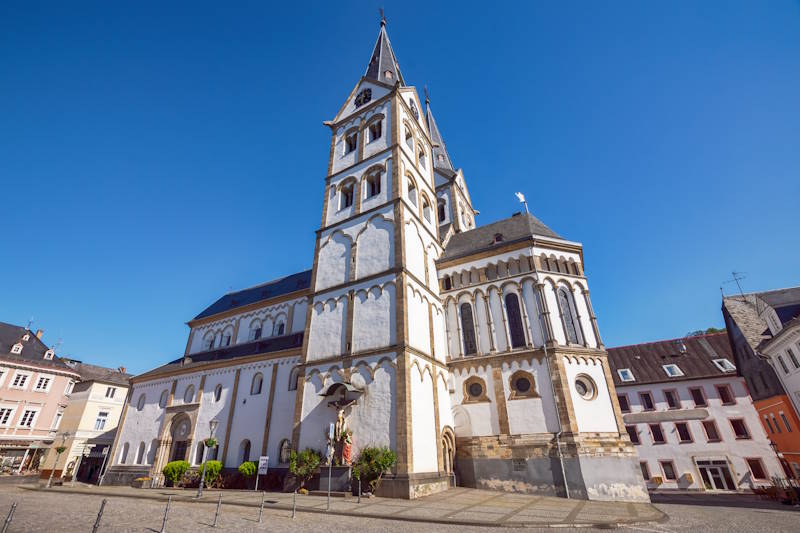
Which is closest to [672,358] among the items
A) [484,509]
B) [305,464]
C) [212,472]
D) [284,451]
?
[484,509]

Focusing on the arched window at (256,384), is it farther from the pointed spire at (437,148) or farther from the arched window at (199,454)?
the pointed spire at (437,148)

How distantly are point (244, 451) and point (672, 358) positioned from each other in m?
37.8

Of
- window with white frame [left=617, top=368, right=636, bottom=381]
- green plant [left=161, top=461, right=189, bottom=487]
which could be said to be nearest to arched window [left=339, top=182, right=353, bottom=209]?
green plant [left=161, top=461, right=189, bottom=487]

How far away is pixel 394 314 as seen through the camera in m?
18.6

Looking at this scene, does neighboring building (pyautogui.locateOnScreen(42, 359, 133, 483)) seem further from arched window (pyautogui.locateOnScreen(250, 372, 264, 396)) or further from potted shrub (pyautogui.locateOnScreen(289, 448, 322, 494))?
potted shrub (pyautogui.locateOnScreen(289, 448, 322, 494))

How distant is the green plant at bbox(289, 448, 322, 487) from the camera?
16.5 m

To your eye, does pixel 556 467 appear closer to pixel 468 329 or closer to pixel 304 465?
pixel 468 329

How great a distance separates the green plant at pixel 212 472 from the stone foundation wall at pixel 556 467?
14187 millimetres

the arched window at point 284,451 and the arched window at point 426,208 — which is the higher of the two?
the arched window at point 426,208

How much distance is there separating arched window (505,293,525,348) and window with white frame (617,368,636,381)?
21.1 metres

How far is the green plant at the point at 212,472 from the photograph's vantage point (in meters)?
20.9

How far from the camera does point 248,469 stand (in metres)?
20.1

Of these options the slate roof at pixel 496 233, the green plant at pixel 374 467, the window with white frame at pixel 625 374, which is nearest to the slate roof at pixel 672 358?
the window with white frame at pixel 625 374

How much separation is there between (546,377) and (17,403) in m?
51.1
